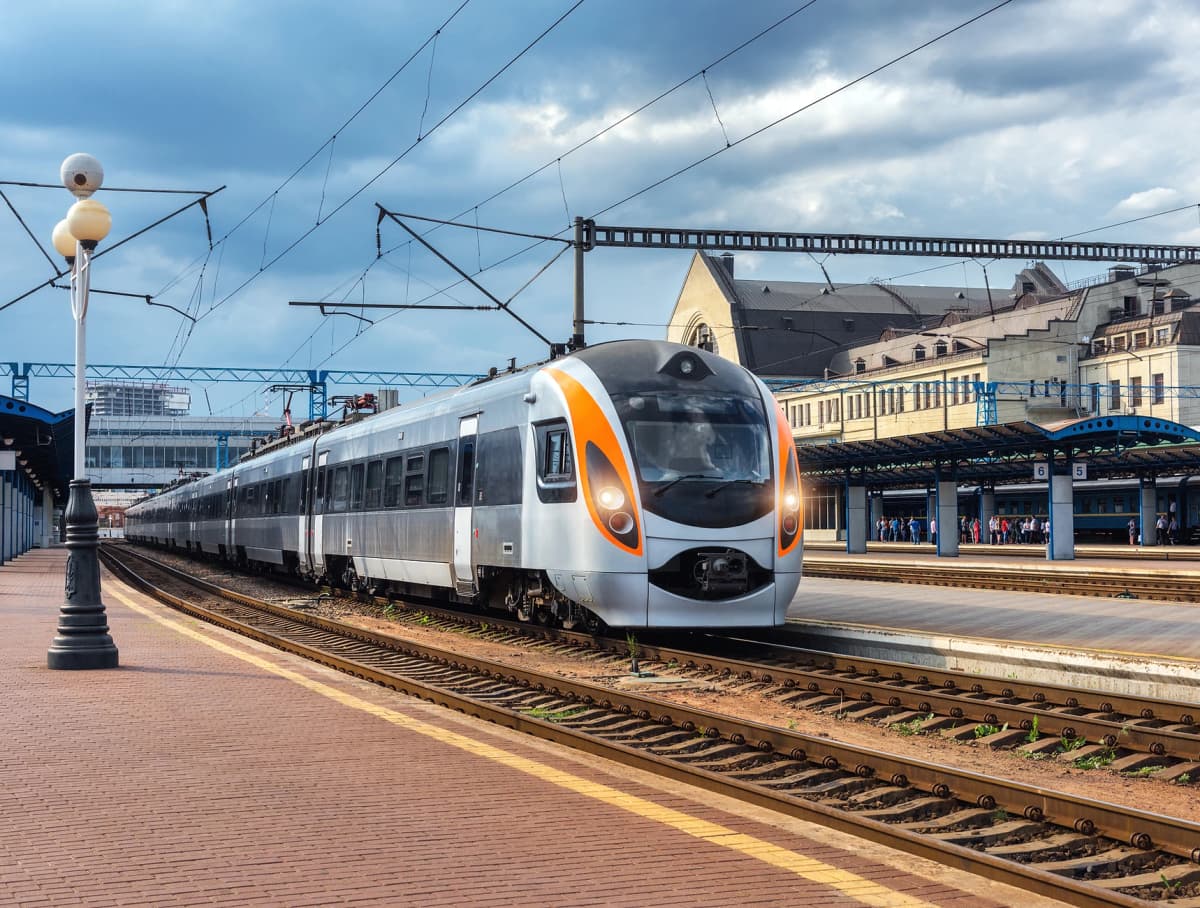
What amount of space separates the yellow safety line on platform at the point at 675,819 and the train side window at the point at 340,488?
13.7 meters

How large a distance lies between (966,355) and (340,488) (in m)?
48.1

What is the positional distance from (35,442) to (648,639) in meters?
23.3

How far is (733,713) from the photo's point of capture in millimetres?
11016

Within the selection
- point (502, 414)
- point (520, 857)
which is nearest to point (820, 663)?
point (502, 414)

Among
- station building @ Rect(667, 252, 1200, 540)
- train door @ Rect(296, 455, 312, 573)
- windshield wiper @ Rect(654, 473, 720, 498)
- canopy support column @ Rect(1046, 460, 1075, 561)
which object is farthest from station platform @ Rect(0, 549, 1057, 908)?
station building @ Rect(667, 252, 1200, 540)

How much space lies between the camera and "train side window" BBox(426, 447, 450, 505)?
18.8 meters

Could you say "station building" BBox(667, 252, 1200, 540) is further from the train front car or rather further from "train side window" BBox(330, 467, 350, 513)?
the train front car

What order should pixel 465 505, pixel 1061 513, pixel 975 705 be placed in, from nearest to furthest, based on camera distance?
1. pixel 975 705
2. pixel 465 505
3. pixel 1061 513

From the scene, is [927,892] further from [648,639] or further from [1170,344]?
[1170,344]

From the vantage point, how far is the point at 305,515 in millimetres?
28016

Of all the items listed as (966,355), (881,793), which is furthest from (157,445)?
(881,793)

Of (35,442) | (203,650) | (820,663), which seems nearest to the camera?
(820,663)

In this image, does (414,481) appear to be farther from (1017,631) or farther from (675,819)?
(675,819)

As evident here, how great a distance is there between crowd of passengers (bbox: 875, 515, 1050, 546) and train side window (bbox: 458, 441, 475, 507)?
32.5 m
